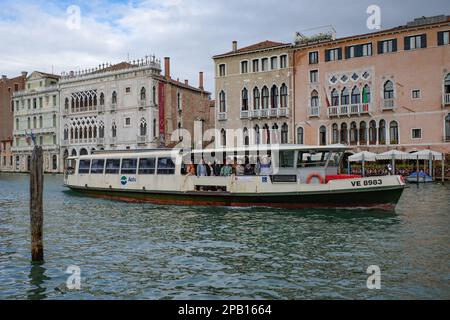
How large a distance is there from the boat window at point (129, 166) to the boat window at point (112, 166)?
0.41 meters

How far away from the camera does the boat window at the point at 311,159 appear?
1844 centimetres

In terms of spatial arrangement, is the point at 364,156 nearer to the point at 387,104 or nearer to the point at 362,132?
the point at 362,132

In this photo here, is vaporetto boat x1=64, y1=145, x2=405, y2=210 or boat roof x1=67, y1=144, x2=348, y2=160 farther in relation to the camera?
boat roof x1=67, y1=144, x2=348, y2=160

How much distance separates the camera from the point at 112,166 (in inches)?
949

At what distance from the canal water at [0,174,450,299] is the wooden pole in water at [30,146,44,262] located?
31 centimetres

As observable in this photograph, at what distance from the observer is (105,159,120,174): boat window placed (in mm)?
23745

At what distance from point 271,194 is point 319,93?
22.0 meters

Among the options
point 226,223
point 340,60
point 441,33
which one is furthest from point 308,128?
point 226,223

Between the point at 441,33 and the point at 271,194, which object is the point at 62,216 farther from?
the point at 441,33

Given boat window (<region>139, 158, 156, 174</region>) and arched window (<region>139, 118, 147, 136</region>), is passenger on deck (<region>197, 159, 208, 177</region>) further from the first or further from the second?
arched window (<region>139, 118, 147, 136</region>)

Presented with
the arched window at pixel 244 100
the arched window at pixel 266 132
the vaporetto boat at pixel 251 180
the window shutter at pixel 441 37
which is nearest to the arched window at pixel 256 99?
the arched window at pixel 244 100

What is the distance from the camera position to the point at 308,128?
3916cm

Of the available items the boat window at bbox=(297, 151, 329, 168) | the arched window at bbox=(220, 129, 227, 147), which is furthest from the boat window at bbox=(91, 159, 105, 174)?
the arched window at bbox=(220, 129, 227, 147)

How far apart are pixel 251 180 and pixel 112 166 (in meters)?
8.44
